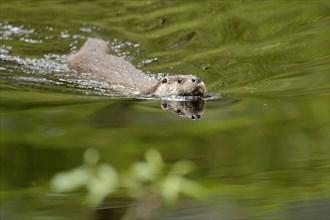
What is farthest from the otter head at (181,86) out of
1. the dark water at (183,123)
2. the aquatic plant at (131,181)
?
the aquatic plant at (131,181)

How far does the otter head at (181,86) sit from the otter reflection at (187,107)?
0.07 meters

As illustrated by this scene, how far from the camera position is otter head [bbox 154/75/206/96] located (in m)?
4.47

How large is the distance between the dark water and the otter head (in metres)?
0.18

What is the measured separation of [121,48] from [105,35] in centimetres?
42

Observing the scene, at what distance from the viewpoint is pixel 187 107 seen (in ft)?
14.1

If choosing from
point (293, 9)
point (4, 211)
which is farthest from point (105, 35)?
point (4, 211)

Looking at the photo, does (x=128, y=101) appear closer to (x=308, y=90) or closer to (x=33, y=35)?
(x=308, y=90)

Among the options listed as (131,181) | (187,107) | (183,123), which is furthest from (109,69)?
(131,181)

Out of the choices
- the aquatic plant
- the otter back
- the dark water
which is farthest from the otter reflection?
the aquatic plant

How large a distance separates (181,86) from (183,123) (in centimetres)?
74

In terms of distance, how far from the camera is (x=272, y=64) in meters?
5.32

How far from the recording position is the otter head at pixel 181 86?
14.7 feet

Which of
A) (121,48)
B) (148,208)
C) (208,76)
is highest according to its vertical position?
(121,48)

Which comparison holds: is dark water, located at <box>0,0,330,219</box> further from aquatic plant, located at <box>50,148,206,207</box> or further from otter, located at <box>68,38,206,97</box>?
otter, located at <box>68,38,206,97</box>
